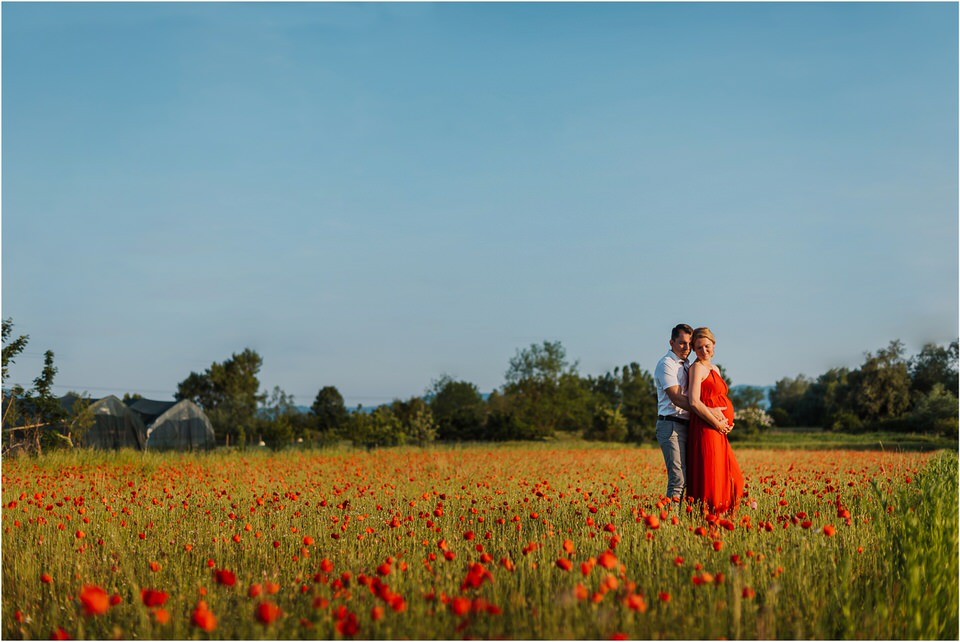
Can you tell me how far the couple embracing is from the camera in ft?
24.5

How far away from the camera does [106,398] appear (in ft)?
111

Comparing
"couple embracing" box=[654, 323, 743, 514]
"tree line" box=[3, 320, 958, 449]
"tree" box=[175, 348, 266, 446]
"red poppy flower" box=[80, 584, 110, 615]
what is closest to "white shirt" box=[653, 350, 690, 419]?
"couple embracing" box=[654, 323, 743, 514]

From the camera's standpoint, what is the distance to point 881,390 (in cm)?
5128

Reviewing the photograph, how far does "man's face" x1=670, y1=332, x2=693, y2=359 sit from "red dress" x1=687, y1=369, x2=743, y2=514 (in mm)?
313

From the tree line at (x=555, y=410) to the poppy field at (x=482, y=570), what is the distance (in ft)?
71.0

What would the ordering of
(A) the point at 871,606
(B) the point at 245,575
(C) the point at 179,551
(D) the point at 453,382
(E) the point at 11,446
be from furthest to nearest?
(D) the point at 453,382, (E) the point at 11,446, (C) the point at 179,551, (B) the point at 245,575, (A) the point at 871,606

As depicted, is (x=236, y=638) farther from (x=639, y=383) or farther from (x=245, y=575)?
(x=639, y=383)

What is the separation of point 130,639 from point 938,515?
4.82m

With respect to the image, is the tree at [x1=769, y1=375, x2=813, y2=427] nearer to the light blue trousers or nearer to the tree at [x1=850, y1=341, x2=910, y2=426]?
the tree at [x1=850, y1=341, x2=910, y2=426]

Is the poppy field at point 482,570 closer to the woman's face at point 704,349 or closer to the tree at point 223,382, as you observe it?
the woman's face at point 704,349

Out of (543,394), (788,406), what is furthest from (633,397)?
(788,406)

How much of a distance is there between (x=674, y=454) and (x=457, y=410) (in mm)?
40383

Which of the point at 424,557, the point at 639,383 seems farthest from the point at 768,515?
the point at 639,383

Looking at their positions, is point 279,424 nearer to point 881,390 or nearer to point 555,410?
point 555,410
